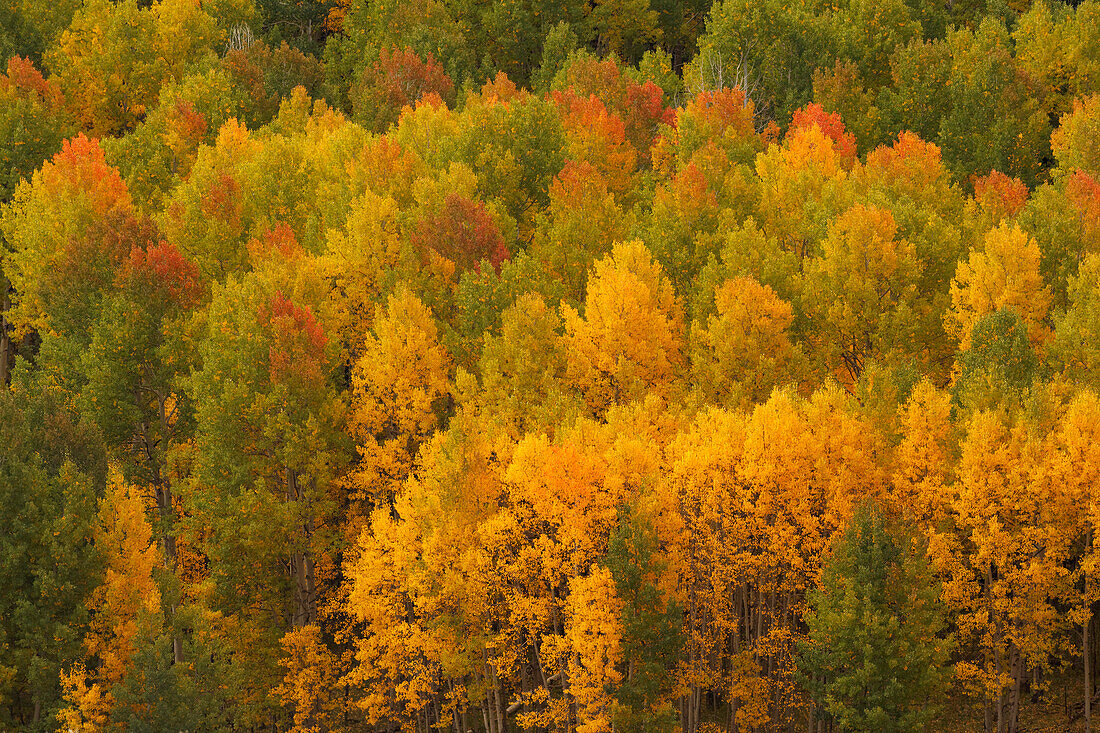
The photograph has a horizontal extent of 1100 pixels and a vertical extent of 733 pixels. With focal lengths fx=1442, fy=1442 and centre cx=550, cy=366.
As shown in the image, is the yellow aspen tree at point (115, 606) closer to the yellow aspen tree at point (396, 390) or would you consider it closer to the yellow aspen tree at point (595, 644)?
the yellow aspen tree at point (396, 390)

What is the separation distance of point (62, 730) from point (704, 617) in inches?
1046

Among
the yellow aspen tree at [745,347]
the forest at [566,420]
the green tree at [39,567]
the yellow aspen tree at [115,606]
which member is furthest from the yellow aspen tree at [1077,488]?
the green tree at [39,567]

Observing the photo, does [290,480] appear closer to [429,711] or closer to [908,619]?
[429,711]

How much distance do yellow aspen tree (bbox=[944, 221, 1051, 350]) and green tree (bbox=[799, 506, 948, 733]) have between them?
46.9ft

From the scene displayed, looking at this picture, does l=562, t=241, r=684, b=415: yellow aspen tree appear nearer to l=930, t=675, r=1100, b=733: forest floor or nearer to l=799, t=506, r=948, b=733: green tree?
l=799, t=506, r=948, b=733: green tree

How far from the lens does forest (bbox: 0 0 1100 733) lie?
59.6 meters

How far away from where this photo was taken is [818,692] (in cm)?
5869

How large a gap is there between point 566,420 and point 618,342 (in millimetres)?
7073

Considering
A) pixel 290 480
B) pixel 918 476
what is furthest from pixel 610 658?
pixel 290 480

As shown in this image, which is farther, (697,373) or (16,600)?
(697,373)

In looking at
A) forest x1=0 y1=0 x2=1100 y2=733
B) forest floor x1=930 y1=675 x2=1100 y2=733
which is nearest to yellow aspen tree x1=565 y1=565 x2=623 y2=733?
forest x1=0 y1=0 x2=1100 y2=733

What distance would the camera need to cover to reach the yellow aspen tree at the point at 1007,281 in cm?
6812

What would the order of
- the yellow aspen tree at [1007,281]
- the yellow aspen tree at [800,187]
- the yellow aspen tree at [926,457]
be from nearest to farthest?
the yellow aspen tree at [926,457], the yellow aspen tree at [1007,281], the yellow aspen tree at [800,187]

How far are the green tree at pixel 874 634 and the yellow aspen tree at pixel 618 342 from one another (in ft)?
48.1
